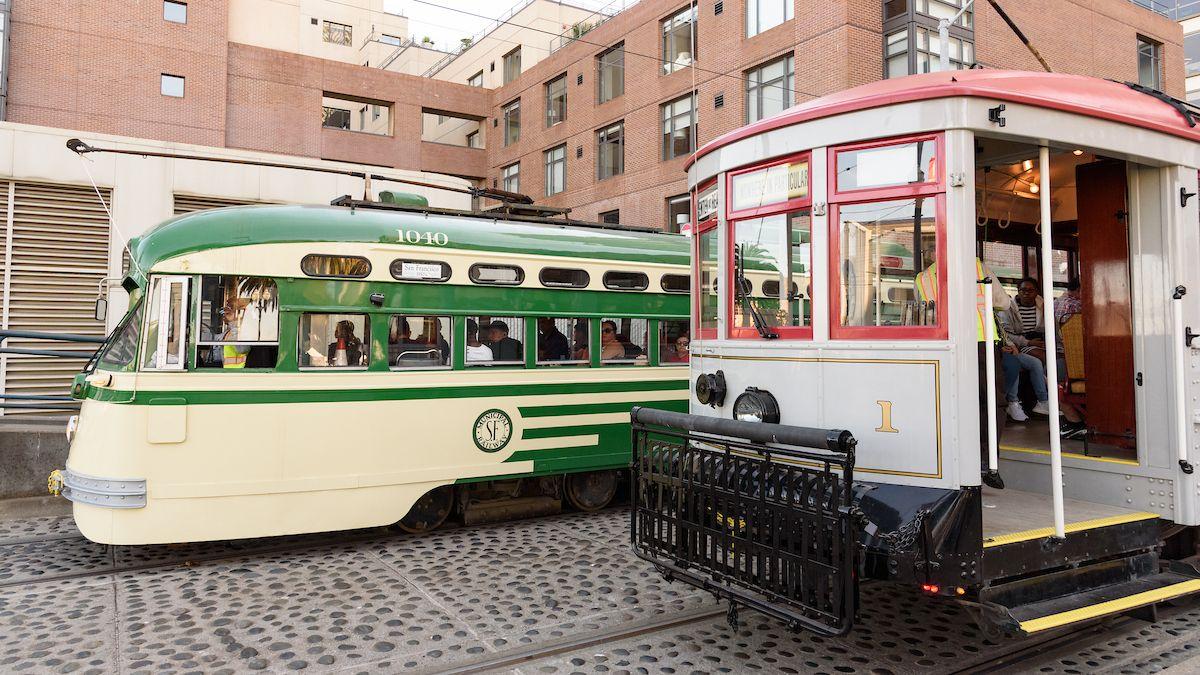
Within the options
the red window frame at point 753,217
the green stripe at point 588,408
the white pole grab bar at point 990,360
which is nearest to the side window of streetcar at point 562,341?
the green stripe at point 588,408

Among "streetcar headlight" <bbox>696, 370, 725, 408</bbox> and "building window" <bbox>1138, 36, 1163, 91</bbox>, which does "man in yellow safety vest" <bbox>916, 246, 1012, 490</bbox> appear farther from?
"building window" <bbox>1138, 36, 1163, 91</bbox>

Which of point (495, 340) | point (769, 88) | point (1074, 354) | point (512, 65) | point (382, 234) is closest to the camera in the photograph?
point (1074, 354)

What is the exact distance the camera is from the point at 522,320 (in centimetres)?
766

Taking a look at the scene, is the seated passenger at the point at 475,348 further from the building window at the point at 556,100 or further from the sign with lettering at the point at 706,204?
the building window at the point at 556,100

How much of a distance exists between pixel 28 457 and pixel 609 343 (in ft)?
20.2

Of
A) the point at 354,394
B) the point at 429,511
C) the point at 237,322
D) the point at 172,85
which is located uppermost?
the point at 172,85

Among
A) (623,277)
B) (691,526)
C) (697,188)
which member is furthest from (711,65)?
(691,526)

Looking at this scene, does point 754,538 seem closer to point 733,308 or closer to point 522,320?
point 733,308

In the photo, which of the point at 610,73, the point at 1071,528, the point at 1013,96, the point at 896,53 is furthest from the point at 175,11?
the point at 1071,528

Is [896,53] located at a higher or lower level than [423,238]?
higher

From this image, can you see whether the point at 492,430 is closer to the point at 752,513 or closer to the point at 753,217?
the point at 753,217

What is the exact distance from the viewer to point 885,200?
→ 4.14 m

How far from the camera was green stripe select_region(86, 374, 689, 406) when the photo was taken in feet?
19.7

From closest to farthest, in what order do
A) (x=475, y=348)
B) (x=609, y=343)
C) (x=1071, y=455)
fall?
1. (x=1071, y=455)
2. (x=475, y=348)
3. (x=609, y=343)
